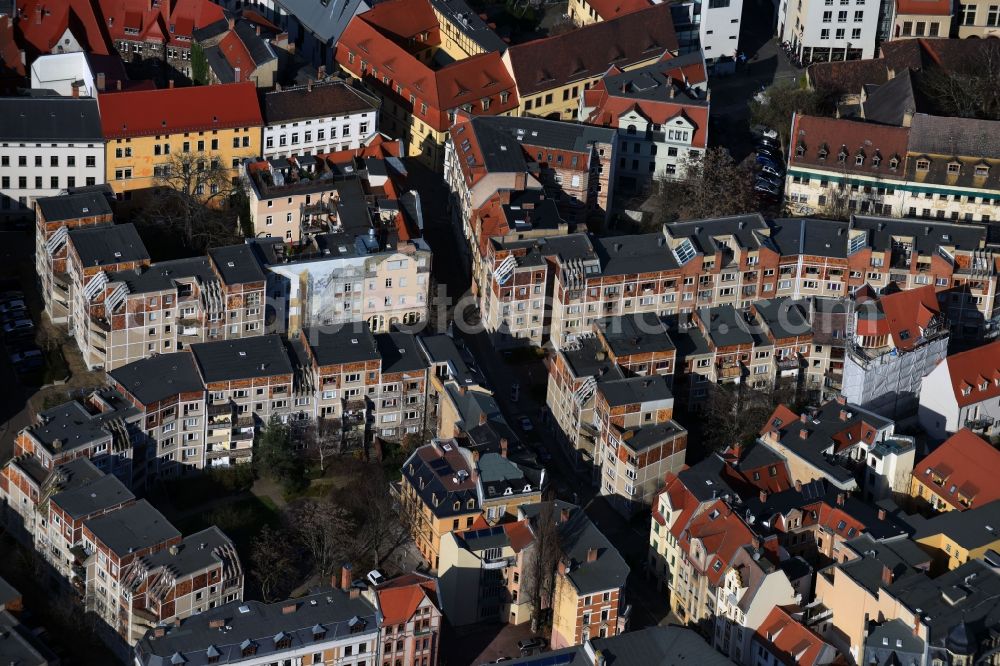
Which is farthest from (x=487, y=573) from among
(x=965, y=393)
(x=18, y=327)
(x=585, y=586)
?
(x=18, y=327)

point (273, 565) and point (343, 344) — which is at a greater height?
point (343, 344)

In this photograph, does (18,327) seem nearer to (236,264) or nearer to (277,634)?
(236,264)

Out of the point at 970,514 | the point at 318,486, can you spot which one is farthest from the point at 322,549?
the point at 970,514

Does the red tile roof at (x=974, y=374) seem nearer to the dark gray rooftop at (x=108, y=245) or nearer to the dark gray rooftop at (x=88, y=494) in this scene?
the dark gray rooftop at (x=108, y=245)

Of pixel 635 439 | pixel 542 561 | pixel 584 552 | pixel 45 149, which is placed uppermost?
pixel 45 149

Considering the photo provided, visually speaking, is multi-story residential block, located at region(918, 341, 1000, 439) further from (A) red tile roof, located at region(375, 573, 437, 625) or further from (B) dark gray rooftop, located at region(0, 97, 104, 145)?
(B) dark gray rooftop, located at region(0, 97, 104, 145)

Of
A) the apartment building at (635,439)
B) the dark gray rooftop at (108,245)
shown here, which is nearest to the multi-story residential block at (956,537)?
the apartment building at (635,439)

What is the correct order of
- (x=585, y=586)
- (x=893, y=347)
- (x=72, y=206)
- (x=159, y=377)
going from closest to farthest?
(x=585, y=586) → (x=159, y=377) → (x=893, y=347) → (x=72, y=206)
